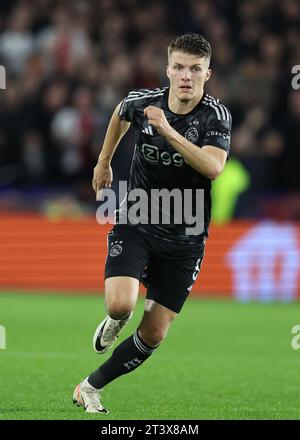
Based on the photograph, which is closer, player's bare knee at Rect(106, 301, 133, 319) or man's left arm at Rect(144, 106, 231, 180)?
man's left arm at Rect(144, 106, 231, 180)

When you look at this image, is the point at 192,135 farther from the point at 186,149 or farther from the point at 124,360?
the point at 124,360

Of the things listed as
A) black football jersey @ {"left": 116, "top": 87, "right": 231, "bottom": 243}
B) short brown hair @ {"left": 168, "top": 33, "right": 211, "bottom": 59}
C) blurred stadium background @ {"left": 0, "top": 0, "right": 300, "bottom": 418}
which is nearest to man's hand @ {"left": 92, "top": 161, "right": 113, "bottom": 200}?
black football jersey @ {"left": 116, "top": 87, "right": 231, "bottom": 243}

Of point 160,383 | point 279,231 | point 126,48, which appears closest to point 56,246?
point 279,231

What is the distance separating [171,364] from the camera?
9016 mm

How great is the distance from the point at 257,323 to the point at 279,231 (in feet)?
8.11

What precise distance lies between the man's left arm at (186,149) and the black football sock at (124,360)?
1136 mm

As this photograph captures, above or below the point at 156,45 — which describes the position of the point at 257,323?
below

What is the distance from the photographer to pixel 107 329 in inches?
264

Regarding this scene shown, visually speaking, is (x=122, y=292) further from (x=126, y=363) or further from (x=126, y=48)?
(x=126, y=48)

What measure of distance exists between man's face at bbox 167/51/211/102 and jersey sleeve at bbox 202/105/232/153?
18 centimetres

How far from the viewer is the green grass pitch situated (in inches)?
266

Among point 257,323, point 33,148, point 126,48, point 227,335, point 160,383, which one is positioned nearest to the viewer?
point 160,383

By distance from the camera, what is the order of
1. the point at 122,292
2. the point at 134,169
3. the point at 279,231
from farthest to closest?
the point at 279,231 < the point at 134,169 < the point at 122,292

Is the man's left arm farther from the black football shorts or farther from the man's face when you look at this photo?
the black football shorts
